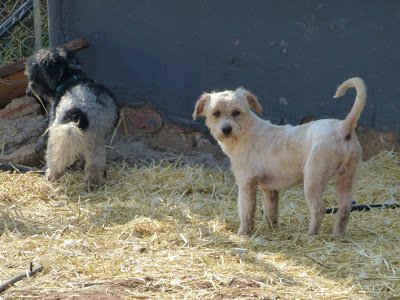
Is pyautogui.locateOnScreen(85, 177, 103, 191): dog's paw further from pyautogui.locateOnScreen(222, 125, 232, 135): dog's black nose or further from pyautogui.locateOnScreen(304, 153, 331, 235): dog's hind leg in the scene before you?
pyautogui.locateOnScreen(304, 153, 331, 235): dog's hind leg

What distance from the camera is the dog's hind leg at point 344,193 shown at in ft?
21.3

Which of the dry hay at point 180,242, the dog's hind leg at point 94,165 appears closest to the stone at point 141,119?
the dry hay at point 180,242

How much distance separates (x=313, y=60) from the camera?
9.02 metres

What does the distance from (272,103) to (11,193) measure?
2780 mm

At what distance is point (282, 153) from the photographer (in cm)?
680

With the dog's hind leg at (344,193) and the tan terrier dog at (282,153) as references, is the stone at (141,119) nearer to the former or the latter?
the tan terrier dog at (282,153)

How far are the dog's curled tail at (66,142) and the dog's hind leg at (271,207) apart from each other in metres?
2.04

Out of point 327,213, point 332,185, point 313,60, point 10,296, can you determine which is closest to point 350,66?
point 313,60

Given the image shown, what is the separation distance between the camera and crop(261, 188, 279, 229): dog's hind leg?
23.2ft

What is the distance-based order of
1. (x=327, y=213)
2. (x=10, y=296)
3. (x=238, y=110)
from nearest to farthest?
(x=10, y=296) < (x=238, y=110) < (x=327, y=213)

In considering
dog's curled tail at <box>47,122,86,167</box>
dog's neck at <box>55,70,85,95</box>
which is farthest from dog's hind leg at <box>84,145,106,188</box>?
dog's neck at <box>55,70,85,95</box>

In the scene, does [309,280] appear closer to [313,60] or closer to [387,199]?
[387,199]

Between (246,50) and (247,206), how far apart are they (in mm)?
2718

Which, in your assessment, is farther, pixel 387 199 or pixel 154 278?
pixel 387 199
